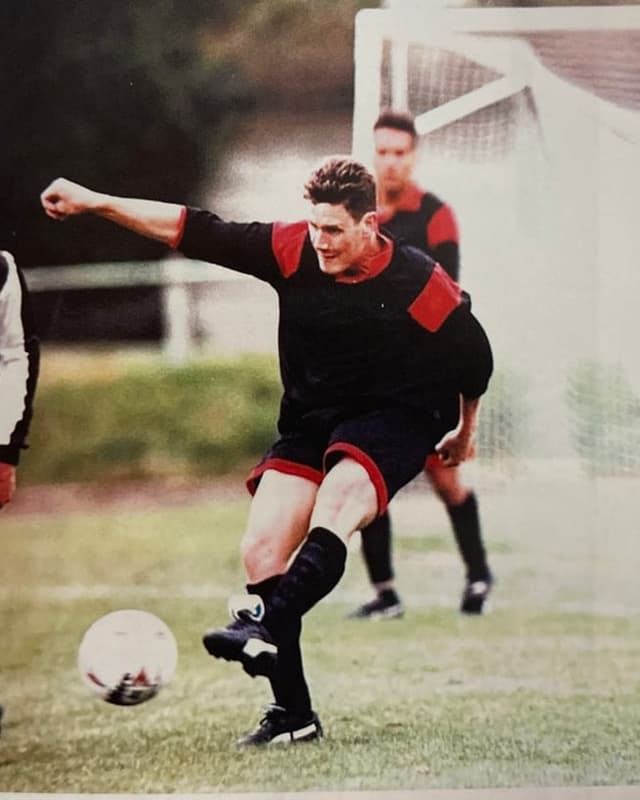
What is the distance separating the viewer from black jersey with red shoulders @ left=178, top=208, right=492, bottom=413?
2211mm

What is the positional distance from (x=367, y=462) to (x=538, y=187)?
2.19 feet

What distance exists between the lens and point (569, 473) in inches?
88.0

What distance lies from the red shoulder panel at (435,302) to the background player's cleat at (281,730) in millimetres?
837

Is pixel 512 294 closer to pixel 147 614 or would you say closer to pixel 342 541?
pixel 342 541

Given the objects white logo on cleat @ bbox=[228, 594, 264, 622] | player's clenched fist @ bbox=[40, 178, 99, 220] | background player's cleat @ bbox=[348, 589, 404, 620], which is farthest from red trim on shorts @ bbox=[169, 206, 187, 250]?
background player's cleat @ bbox=[348, 589, 404, 620]

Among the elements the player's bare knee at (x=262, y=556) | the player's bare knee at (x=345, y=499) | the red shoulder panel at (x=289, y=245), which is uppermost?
the red shoulder panel at (x=289, y=245)

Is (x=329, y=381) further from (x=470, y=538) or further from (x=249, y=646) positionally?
(x=249, y=646)

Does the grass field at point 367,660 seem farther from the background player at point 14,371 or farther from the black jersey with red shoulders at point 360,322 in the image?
the black jersey with red shoulders at point 360,322

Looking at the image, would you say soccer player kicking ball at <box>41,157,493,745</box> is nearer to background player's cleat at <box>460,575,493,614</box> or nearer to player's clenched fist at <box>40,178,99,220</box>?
player's clenched fist at <box>40,178,99,220</box>

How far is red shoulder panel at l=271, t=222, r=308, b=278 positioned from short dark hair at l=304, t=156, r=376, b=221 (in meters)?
0.07

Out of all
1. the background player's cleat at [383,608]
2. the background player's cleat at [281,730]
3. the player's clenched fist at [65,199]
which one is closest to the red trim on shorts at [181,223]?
the player's clenched fist at [65,199]

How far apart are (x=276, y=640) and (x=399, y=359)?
2.04ft

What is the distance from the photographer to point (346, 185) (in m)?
2.22

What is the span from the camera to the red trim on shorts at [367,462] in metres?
2.18
